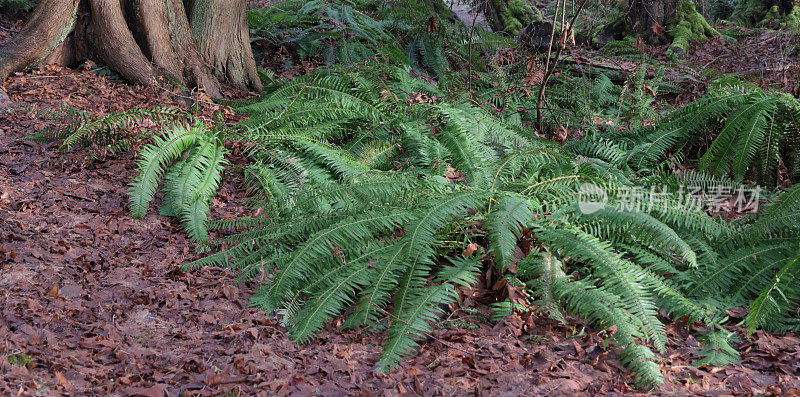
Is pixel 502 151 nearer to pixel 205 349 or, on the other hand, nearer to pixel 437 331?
pixel 437 331

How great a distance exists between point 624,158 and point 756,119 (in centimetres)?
88

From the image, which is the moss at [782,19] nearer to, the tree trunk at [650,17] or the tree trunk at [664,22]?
the tree trunk at [664,22]

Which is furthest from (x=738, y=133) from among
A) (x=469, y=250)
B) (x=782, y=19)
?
(x=782, y=19)

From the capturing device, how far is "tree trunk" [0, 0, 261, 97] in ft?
15.8

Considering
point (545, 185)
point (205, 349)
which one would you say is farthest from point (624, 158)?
point (205, 349)

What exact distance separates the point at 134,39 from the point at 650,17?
689cm

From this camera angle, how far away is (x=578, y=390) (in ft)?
7.51

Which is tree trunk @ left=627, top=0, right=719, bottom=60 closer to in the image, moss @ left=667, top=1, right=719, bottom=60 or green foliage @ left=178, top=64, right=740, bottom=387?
moss @ left=667, top=1, right=719, bottom=60

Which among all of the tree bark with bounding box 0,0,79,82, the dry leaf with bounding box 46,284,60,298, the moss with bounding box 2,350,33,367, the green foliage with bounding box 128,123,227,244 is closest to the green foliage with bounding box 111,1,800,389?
the green foliage with bounding box 128,123,227,244

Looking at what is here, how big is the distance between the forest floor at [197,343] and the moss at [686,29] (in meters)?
5.95

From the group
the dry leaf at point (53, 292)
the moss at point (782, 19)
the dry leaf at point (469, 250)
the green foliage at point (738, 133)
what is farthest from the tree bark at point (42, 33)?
the moss at point (782, 19)

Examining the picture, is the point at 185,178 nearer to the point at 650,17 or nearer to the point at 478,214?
the point at 478,214

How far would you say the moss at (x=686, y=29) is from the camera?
7.73m

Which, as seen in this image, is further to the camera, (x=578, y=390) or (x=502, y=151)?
(x=502, y=151)
